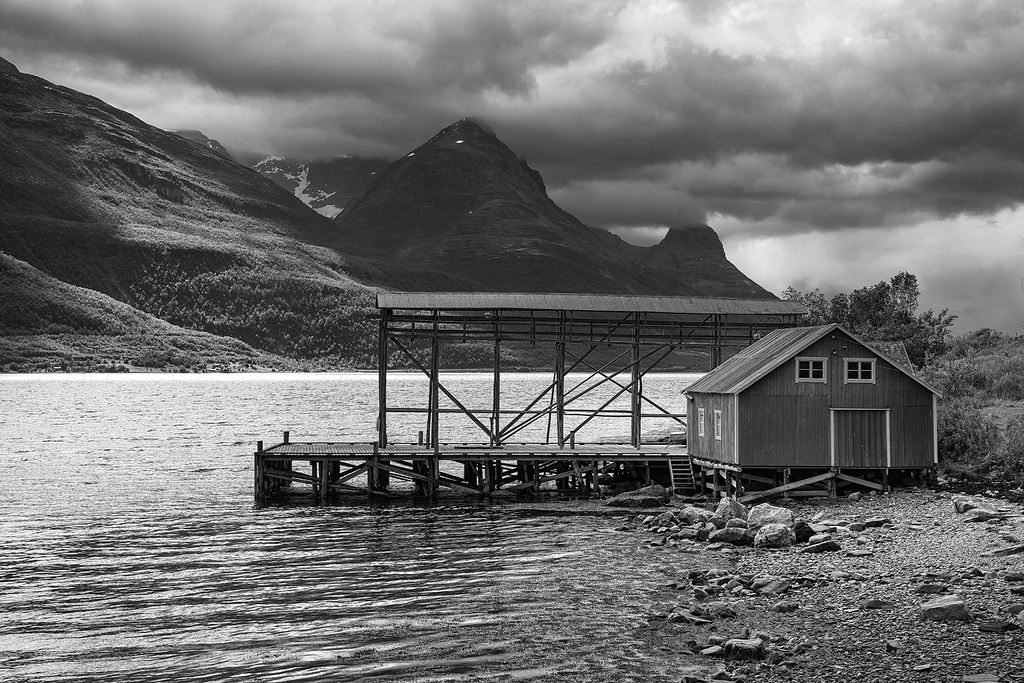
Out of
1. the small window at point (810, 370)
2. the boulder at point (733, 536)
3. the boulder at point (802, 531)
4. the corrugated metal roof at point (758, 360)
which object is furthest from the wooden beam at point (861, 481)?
the boulder at point (733, 536)

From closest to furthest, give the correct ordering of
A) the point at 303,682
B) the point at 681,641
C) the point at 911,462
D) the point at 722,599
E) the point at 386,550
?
the point at 303,682 < the point at 681,641 < the point at 722,599 < the point at 386,550 < the point at 911,462

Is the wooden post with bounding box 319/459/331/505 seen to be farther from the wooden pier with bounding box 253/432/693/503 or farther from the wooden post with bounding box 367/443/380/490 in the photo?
the wooden post with bounding box 367/443/380/490

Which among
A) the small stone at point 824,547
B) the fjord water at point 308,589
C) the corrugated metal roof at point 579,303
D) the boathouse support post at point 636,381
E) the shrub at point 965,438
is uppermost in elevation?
the corrugated metal roof at point 579,303

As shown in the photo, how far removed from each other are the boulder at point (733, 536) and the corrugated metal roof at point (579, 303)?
1836 cm

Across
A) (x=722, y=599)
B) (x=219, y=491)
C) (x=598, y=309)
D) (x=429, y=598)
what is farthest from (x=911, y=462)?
(x=219, y=491)

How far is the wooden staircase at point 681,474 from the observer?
43.9 m

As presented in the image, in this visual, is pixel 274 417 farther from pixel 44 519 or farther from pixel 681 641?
pixel 681 641

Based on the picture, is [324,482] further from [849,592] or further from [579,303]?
[849,592]

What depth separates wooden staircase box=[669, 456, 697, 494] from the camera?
144 ft

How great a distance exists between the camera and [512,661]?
20.0 meters

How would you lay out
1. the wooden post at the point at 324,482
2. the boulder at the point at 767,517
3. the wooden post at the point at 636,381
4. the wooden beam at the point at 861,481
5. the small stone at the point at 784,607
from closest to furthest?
the small stone at the point at 784,607, the boulder at the point at 767,517, the wooden beam at the point at 861,481, the wooden post at the point at 324,482, the wooden post at the point at 636,381

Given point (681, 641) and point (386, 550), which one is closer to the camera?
point (681, 641)

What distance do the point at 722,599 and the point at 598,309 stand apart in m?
26.1

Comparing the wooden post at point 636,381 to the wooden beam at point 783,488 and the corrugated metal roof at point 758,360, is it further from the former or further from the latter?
the wooden beam at point 783,488
